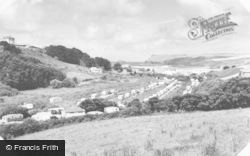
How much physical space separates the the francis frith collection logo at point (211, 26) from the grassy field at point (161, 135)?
1.07 m

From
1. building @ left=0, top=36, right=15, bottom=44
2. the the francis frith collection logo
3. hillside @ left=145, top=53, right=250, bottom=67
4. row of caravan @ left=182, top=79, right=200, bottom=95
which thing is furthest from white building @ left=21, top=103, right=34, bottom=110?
the the francis frith collection logo

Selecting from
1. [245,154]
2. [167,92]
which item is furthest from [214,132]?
[167,92]

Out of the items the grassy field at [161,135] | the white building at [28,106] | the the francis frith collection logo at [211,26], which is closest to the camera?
the grassy field at [161,135]

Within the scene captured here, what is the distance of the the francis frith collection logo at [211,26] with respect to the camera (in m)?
5.91

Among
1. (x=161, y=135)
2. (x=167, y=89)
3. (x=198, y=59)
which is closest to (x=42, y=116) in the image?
(x=161, y=135)

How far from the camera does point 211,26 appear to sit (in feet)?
19.5

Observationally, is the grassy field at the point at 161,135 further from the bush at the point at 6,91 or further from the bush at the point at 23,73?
the bush at the point at 23,73

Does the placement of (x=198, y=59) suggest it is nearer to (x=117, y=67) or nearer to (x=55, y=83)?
(x=117, y=67)

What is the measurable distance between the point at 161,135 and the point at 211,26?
5.16 ft

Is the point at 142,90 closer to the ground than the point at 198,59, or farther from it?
closer to the ground

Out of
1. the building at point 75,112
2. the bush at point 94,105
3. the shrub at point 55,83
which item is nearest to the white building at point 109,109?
the bush at point 94,105

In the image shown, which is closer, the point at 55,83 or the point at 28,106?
the point at 28,106

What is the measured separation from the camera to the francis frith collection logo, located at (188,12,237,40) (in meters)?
5.91

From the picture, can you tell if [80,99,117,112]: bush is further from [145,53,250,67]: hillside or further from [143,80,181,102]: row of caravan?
[145,53,250,67]: hillside
